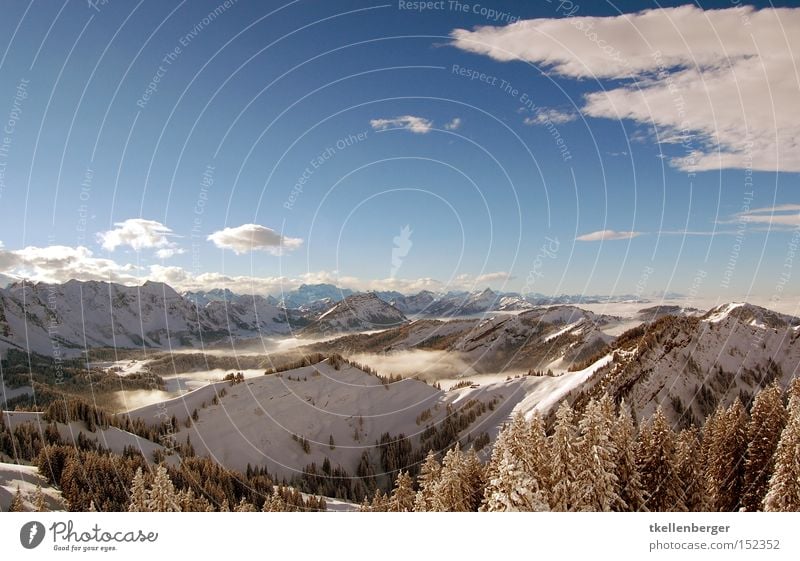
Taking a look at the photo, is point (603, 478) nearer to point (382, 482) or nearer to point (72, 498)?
point (72, 498)

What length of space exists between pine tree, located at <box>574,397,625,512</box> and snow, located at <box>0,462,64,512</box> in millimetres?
54255

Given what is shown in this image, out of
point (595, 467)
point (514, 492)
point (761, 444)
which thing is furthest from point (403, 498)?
point (761, 444)

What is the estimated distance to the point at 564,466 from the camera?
70.1 feet

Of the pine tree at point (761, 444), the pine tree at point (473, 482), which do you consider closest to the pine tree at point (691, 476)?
the pine tree at point (761, 444)

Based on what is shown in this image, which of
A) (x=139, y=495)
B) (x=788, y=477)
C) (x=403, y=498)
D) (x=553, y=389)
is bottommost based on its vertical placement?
(x=553, y=389)

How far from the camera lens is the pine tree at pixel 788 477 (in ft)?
66.2

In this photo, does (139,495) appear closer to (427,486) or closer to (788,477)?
(427,486)

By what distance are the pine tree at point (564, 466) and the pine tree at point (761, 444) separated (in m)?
16.0

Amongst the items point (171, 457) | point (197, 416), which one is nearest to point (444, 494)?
point (171, 457)

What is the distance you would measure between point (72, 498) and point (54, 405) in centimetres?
5410

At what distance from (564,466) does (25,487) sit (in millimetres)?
64954

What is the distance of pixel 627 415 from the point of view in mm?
24172

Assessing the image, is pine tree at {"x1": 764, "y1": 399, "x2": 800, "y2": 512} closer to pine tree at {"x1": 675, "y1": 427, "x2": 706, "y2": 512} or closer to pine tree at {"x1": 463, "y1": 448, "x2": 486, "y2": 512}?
pine tree at {"x1": 675, "y1": 427, "x2": 706, "y2": 512}
